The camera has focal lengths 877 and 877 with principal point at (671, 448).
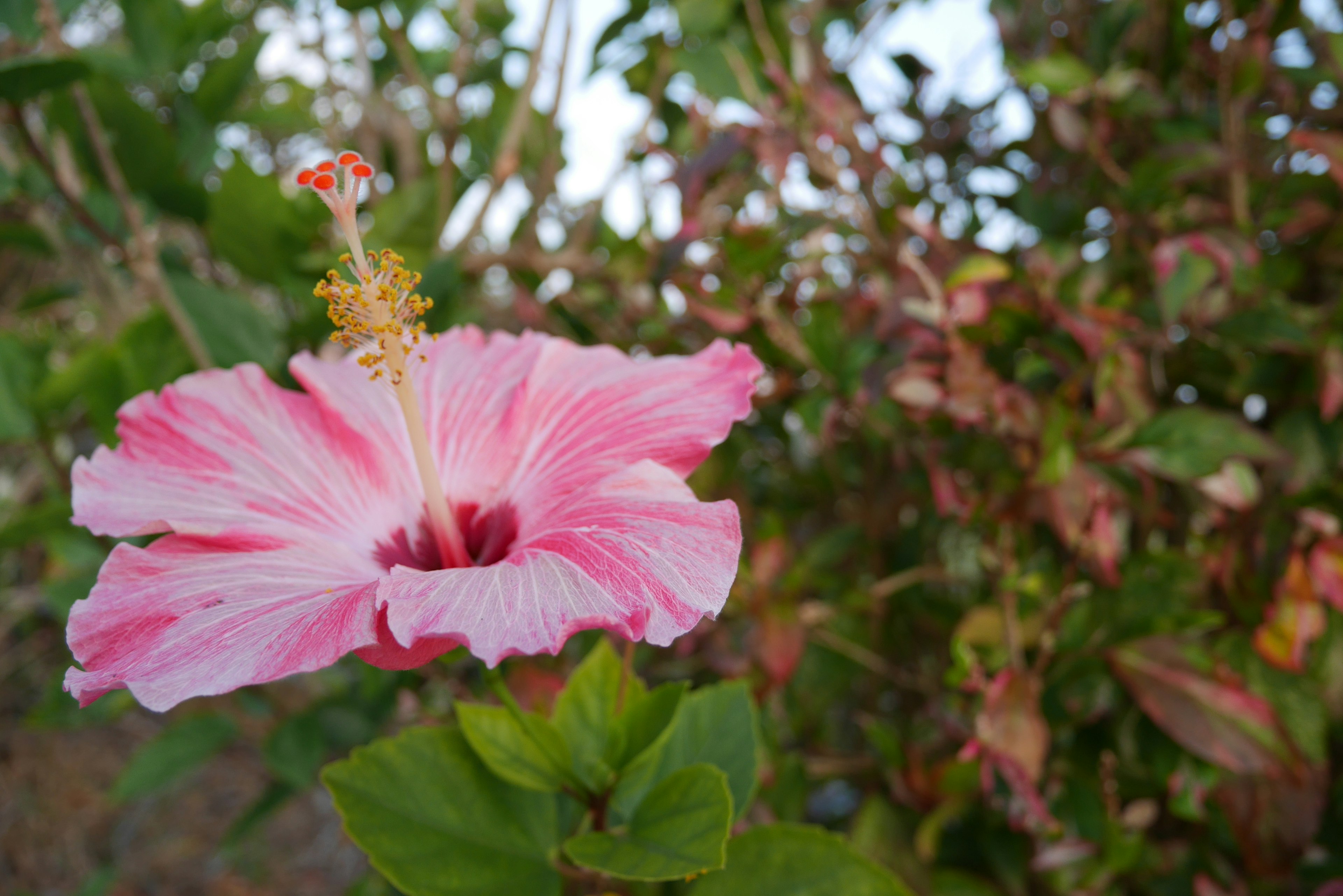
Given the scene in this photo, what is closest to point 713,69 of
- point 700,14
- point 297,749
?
point 700,14

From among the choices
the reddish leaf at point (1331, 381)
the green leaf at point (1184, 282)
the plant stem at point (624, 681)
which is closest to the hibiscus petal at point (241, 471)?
the plant stem at point (624, 681)

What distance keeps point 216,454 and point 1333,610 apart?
1.15 m

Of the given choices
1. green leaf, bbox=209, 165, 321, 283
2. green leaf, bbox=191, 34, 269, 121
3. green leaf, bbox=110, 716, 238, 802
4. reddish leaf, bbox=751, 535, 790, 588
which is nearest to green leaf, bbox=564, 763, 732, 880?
reddish leaf, bbox=751, 535, 790, 588

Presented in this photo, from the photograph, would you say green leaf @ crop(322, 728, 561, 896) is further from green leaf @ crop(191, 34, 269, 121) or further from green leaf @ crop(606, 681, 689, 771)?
green leaf @ crop(191, 34, 269, 121)

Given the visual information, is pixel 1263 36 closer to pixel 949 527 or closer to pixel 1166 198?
pixel 1166 198

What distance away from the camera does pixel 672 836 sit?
557 mm

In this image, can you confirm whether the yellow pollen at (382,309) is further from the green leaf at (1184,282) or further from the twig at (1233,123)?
the twig at (1233,123)

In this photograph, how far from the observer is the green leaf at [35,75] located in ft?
2.59

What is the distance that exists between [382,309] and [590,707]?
0.35m

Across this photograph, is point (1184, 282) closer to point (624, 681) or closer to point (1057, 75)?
point (1057, 75)

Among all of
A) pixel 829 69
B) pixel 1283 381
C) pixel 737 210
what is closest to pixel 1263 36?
A: pixel 1283 381

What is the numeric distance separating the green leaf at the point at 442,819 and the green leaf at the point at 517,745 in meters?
0.03

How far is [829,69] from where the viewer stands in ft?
4.39

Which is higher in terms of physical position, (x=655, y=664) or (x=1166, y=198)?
(x=1166, y=198)
